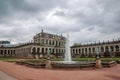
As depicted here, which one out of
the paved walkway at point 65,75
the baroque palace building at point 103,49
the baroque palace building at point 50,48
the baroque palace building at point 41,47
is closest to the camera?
the paved walkway at point 65,75

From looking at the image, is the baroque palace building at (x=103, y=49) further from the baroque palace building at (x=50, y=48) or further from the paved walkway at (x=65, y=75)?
the paved walkway at (x=65, y=75)

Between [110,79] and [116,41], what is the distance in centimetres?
6371

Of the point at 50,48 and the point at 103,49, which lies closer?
the point at 103,49

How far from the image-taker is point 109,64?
763 inches

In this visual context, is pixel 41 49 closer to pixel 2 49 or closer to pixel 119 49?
pixel 2 49

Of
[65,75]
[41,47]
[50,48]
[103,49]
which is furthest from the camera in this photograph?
[50,48]

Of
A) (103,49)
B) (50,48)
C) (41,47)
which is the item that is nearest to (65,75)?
(41,47)

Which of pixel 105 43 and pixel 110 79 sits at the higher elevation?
pixel 105 43

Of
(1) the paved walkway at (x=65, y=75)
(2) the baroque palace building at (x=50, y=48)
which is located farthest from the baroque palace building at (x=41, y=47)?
(1) the paved walkway at (x=65, y=75)

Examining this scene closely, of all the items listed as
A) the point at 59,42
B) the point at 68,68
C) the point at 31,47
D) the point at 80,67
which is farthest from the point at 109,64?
the point at 59,42

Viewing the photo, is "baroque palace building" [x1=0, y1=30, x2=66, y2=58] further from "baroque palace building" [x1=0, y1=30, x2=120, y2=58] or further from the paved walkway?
the paved walkway

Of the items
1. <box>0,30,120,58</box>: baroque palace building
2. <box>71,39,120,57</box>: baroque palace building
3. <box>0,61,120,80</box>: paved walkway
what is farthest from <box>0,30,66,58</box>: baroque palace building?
<box>0,61,120,80</box>: paved walkway

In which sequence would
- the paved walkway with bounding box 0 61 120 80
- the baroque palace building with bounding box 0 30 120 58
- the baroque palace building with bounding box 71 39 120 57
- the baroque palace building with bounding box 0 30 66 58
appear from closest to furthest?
the paved walkway with bounding box 0 61 120 80, the baroque palace building with bounding box 71 39 120 57, the baroque palace building with bounding box 0 30 120 58, the baroque palace building with bounding box 0 30 66 58

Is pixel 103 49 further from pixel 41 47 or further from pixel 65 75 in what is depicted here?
pixel 65 75
